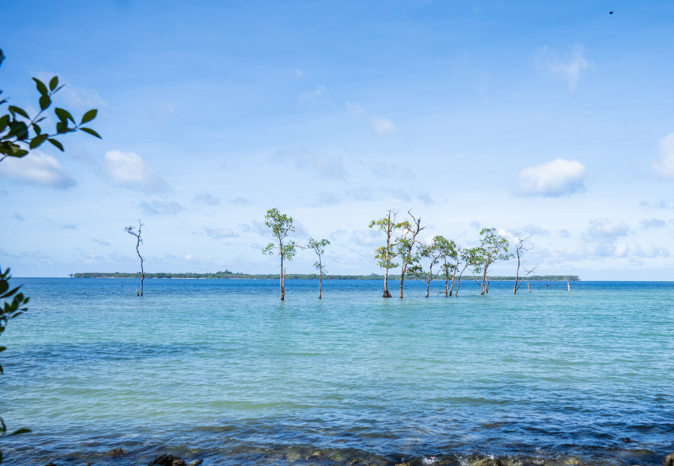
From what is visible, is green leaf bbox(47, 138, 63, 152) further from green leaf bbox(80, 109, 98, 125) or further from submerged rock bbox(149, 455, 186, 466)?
submerged rock bbox(149, 455, 186, 466)

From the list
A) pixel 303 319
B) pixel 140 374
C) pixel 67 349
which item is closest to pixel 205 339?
pixel 67 349

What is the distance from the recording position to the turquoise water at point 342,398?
9.93 m

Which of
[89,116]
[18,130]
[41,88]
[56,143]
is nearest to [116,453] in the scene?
[56,143]

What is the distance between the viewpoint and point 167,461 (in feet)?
29.7

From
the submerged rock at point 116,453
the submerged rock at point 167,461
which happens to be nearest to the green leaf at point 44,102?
the submerged rock at point 167,461

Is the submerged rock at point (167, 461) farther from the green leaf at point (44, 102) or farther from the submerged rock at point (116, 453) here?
the green leaf at point (44, 102)

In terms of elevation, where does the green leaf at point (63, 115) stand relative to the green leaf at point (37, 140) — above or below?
above

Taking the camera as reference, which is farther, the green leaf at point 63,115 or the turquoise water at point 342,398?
the turquoise water at point 342,398

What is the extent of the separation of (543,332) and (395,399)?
19.6m

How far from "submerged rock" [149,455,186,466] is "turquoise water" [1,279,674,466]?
0.63 meters

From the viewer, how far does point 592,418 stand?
11.8m

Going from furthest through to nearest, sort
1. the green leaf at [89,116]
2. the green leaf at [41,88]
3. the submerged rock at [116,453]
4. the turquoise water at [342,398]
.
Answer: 1. the turquoise water at [342,398]
2. the submerged rock at [116,453]
3. the green leaf at [89,116]
4. the green leaf at [41,88]

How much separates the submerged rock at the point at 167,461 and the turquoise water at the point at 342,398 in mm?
626

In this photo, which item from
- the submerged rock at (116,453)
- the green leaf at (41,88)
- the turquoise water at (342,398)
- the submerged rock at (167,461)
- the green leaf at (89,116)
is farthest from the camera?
the turquoise water at (342,398)
